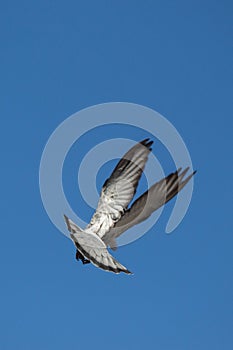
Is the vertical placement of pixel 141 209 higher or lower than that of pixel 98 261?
higher

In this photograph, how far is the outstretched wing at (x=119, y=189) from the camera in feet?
36.1

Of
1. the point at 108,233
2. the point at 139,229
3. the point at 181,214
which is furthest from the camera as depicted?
the point at 108,233

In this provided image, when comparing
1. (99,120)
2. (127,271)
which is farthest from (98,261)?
(99,120)

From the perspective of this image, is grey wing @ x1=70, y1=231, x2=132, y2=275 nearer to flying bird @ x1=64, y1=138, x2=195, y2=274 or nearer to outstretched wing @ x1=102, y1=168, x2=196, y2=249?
flying bird @ x1=64, y1=138, x2=195, y2=274

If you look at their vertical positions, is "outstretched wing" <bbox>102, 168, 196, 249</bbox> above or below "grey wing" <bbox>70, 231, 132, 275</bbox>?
above

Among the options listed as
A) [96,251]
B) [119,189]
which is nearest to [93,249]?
[96,251]

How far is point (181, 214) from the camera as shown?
31.0ft

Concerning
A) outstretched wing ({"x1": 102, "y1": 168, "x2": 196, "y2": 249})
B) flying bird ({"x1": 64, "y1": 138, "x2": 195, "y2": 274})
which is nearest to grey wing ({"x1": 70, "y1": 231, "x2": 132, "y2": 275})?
flying bird ({"x1": 64, "y1": 138, "x2": 195, "y2": 274})

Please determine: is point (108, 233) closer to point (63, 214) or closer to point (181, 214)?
point (63, 214)

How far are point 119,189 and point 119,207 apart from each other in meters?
0.33

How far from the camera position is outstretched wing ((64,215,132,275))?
975 cm

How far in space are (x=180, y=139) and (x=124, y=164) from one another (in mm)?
1629

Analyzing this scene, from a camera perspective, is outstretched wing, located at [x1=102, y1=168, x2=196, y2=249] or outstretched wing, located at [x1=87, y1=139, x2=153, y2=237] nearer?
outstretched wing, located at [x1=102, y1=168, x2=196, y2=249]

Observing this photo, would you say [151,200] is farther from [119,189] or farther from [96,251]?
[119,189]
